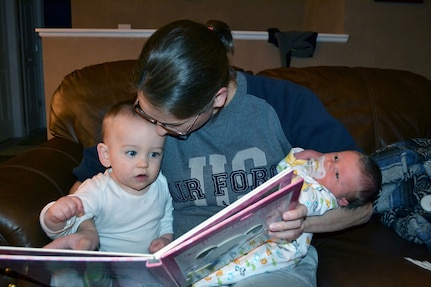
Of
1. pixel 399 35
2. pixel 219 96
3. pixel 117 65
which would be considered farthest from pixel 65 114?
pixel 399 35

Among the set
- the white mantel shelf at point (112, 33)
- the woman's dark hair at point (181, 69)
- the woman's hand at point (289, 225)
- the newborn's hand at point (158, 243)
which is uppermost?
the woman's dark hair at point (181, 69)

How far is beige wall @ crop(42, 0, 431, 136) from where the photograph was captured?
3.32 m

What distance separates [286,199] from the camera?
96 cm

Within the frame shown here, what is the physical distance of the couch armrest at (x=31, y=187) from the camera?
1.23 meters

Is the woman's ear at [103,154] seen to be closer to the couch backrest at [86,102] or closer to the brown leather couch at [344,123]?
the brown leather couch at [344,123]

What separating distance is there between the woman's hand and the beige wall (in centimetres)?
250

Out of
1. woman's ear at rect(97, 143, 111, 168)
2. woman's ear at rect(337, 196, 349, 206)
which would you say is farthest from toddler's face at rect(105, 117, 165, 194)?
woman's ear at rect(337, 196, 349, 206)

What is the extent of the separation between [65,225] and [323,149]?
31.8 inches

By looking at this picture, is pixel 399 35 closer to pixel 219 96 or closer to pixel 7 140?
pixel 219 96

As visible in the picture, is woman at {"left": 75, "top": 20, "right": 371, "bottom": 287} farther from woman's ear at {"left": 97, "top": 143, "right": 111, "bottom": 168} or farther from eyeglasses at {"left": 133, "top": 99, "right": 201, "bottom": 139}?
woman's ear at {"left": 97, "top": 143, "right": 111, "bottom": 168}

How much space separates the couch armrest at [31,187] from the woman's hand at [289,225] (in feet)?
2.32

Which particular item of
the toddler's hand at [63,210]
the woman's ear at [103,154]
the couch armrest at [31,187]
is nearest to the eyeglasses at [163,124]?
the woman's ear at [103,154]

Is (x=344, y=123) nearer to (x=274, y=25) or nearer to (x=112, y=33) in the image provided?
(x=112, y=33)

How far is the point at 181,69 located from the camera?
1060 mm
